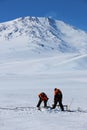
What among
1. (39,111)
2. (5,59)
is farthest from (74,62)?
(39,111)

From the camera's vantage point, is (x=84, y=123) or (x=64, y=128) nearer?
(x=64, y=128)

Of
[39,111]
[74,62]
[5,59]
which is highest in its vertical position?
[5,59]

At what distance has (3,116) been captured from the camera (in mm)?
14961

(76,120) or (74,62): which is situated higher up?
(74,62)

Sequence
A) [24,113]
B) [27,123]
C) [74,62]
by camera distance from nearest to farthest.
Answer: [27,123] < [24,113] < [74,62]

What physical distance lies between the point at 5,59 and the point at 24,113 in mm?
184012

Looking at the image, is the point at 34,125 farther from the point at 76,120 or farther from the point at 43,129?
the point at 76,120

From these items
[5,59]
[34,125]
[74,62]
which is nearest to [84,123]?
[34,125]

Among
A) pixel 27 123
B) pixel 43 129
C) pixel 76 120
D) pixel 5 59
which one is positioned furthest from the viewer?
pixel 5 59

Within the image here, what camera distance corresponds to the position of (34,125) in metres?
13.3

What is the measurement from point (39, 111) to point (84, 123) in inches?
132

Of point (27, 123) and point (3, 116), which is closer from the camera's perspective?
point (27, 123)

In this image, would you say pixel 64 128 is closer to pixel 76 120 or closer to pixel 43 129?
pixel 43 129

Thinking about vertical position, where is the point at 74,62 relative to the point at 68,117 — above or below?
above
